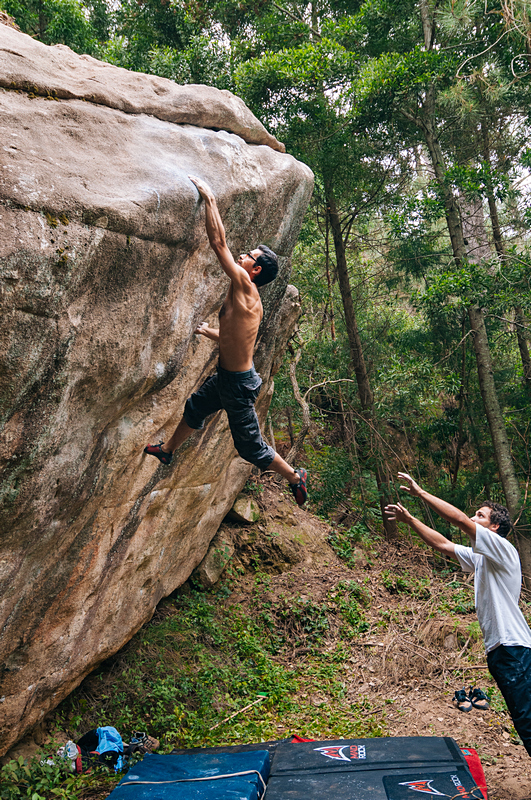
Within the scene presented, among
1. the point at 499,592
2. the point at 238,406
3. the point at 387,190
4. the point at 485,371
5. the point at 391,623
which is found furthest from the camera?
the point at 387,190

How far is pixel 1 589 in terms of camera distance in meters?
3.59

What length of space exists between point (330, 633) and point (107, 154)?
21.7 feet

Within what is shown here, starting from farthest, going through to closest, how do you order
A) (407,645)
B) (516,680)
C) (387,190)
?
(387,190) → (407,645) → (516,680)

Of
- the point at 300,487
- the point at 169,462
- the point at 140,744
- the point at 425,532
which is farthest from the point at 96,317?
the point at 140,744

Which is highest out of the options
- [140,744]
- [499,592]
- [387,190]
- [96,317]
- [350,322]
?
[387,190]

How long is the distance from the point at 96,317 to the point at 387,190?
10249 millimetres

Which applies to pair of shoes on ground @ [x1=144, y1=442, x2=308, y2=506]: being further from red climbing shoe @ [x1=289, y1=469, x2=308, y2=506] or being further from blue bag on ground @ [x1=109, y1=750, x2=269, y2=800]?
blue bag on ground @ [x1=109, y1=750, x2=269, y2=800]

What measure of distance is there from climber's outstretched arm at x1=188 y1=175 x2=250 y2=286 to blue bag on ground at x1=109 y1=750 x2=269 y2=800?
3342 millimetres

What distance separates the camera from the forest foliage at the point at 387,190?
30.0 feet

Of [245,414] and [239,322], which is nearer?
[239,322]

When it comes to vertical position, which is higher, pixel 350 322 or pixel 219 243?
pixel 350 322

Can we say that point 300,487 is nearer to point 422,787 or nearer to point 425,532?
point 425,532

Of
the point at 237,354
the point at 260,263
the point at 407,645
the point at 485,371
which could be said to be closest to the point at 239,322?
the point at 237,354

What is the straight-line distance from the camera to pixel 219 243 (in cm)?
359
